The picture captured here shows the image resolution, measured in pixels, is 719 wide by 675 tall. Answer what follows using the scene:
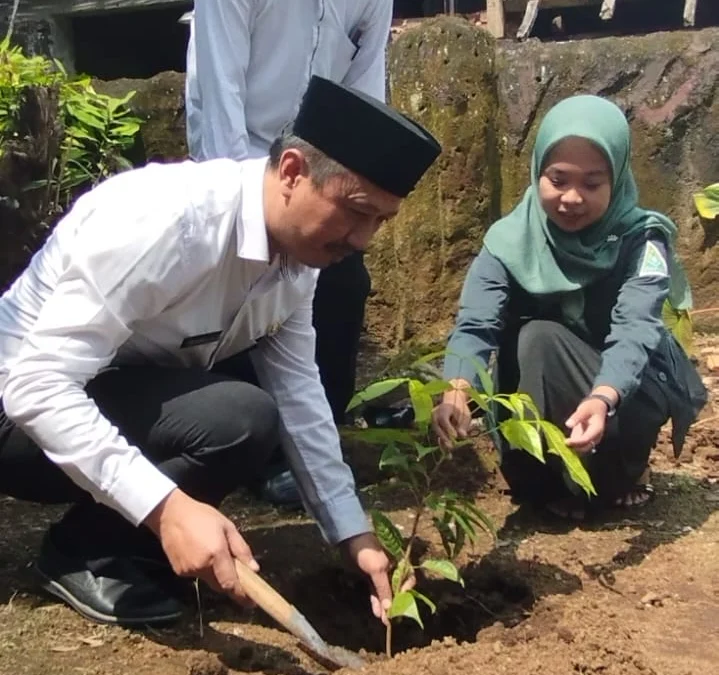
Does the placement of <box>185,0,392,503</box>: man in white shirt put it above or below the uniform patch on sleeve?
above

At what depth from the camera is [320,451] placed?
9.16ft

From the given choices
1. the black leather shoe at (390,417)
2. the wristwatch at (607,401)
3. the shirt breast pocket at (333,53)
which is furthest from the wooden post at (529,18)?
the wristwatch at (607,401)

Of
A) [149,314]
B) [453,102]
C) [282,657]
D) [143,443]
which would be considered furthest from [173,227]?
[453,102]

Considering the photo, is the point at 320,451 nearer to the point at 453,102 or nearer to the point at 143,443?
the point at 143,443

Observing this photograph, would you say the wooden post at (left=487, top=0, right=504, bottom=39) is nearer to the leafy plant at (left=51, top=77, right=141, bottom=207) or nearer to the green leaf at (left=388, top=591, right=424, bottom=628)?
the leafy plant at (left=51, top=77, right=141, bottom=207)

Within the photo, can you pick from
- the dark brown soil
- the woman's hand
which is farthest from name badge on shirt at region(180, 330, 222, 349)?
the woman's hand

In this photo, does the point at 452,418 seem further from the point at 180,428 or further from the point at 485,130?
the point at 485,130

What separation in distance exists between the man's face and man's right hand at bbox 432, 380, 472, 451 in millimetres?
606

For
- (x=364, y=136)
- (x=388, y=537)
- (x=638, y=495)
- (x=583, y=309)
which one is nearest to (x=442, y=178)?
(x=583, y=309)

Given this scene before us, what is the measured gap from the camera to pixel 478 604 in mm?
3004

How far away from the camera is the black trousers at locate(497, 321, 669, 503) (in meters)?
3.26

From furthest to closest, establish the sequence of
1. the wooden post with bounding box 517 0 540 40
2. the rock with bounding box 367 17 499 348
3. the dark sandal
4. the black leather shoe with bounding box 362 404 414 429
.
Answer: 1. the wooden post with bounding box 517 0 540 40
2. the rock with bounding box 367 17 499 348
3. the black leather shoe with bounding box 362 404 414 429
4. the dark sandal

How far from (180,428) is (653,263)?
4.51 feet

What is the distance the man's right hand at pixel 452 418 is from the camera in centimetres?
286
